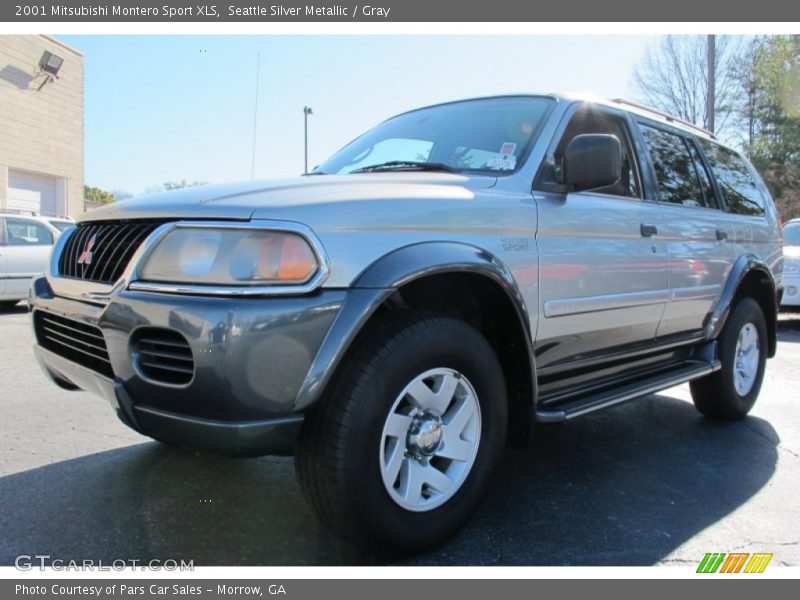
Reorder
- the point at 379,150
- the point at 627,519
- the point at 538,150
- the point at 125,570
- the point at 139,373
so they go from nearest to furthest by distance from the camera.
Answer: the point at 139,373 < the point at 125,570 < the point at 627,519 < the point at 538,150 < the point at 379,150

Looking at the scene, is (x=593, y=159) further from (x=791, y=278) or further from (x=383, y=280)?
(x=791, y=278)

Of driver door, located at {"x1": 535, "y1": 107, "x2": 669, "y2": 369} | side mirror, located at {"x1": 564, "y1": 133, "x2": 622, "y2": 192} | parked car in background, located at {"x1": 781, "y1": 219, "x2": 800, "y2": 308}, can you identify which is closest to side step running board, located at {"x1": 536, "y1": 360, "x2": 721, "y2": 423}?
driver door, located at {"x1": 535, "y1": 107, "x2": 669, "y2": 369}

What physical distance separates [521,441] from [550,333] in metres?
0.51

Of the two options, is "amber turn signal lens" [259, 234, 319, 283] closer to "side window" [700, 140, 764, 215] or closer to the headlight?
the headlight

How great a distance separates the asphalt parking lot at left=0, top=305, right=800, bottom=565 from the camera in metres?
2.43

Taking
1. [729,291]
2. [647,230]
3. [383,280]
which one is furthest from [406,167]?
[729,291]

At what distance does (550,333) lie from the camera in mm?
2914

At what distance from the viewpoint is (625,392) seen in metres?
3.19

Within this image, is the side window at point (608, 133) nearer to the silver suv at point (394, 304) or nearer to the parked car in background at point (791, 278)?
the silver suv at point (394, 304)

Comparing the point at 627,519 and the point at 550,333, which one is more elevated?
the point at 550,333

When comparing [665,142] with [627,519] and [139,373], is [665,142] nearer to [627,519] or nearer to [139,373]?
[627,519]

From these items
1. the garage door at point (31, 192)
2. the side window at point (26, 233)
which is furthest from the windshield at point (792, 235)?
the garage door at point (31, 192)

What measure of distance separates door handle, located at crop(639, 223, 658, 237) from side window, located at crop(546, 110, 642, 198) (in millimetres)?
199

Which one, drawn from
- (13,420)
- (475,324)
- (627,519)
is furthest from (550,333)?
(13,420)
